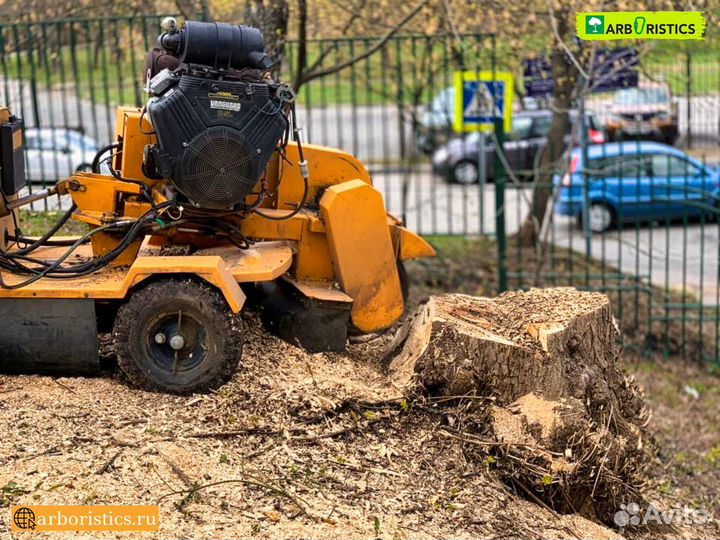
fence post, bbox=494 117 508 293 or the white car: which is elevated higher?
the white car

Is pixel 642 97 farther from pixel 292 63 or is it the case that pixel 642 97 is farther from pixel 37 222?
pixel 37 222

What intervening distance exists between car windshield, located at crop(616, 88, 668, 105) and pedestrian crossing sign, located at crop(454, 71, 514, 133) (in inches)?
125

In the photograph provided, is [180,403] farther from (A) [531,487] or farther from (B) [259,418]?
(A) [531,487]

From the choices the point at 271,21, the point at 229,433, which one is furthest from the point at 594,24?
the point at 229,433

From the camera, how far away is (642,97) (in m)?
14.6

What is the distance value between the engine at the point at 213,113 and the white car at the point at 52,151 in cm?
455

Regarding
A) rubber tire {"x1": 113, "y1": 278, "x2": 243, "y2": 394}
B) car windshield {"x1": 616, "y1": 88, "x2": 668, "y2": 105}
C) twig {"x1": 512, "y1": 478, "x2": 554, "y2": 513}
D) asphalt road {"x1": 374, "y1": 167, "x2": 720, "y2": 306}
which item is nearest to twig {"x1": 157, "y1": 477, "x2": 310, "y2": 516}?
rubber tire {"x1": 113, "y1": 278, "x2": 243, "y2": 394}

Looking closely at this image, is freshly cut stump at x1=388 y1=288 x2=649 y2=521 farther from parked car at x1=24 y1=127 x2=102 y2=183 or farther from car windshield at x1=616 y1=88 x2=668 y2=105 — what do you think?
car windshield at x1=616 y1=88 x2=668 y2=105

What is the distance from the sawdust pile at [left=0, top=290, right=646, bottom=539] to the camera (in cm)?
515

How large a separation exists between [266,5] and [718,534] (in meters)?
5.80

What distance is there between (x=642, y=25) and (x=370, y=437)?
4.68 metres

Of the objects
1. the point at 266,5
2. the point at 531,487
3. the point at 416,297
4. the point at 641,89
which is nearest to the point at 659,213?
the point at 641,89

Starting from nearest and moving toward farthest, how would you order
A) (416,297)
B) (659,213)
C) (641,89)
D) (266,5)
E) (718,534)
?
(718,534) < (266,5) < (416,297) < (641,89) < (659,213)

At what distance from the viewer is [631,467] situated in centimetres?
650
